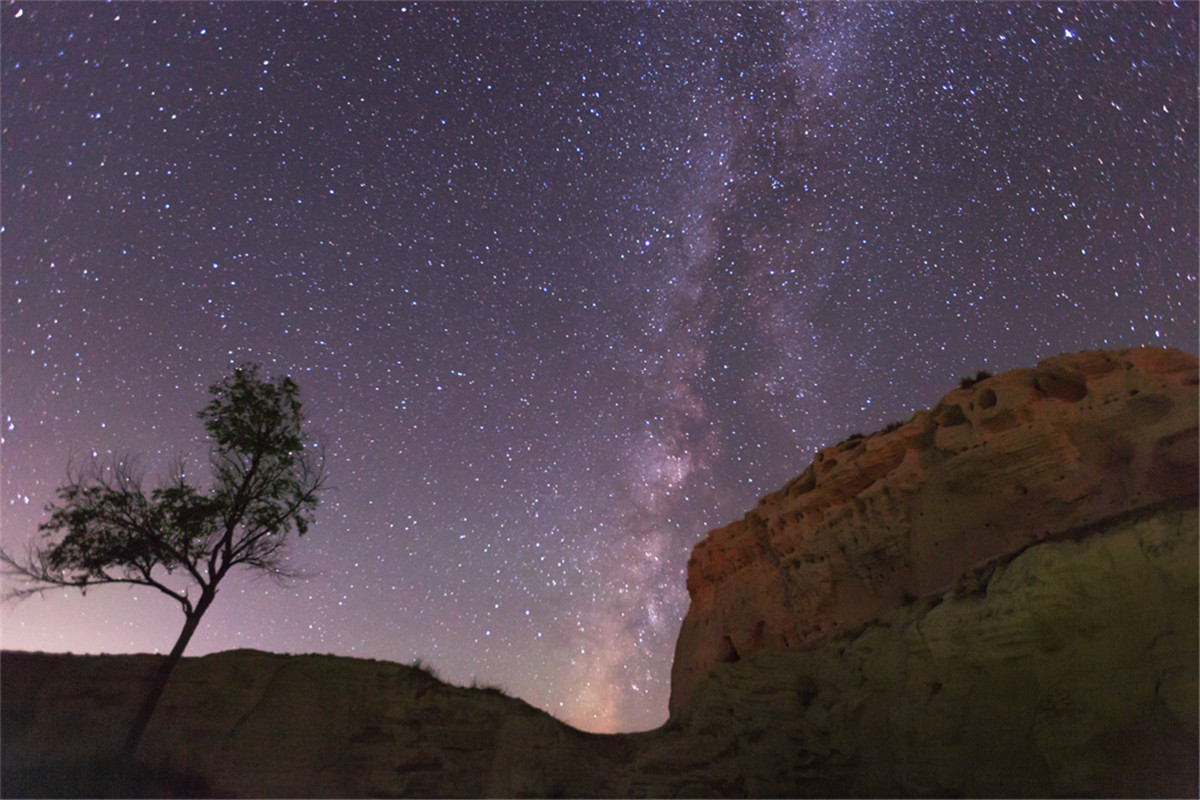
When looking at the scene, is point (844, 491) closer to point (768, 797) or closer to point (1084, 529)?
point (1084, 529)

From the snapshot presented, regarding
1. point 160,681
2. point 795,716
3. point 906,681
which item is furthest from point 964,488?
point 160,681

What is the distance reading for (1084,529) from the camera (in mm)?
15383

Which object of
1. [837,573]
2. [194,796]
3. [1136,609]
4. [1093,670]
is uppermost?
[837,573]

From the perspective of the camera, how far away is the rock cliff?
13531mm

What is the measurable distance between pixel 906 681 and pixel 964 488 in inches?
228

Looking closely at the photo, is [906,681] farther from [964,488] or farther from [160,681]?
[160,681]

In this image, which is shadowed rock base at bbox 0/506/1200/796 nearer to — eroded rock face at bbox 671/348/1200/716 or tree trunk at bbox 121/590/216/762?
tree trunk at bbox 121/590/216/762

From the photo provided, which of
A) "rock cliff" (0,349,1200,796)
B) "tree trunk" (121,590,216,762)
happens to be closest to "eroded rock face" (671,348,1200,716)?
"rock cliff" (0,349,1200,796)

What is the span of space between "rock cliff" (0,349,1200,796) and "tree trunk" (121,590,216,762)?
60 centimetres

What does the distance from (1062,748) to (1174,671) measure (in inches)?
104

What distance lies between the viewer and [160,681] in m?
17.9

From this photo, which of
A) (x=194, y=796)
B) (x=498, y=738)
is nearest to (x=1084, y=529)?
(x=498, y=738)

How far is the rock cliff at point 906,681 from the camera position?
1353cm

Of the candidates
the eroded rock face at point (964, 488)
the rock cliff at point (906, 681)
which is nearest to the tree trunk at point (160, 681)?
the rock cliff at point (906, 681)
